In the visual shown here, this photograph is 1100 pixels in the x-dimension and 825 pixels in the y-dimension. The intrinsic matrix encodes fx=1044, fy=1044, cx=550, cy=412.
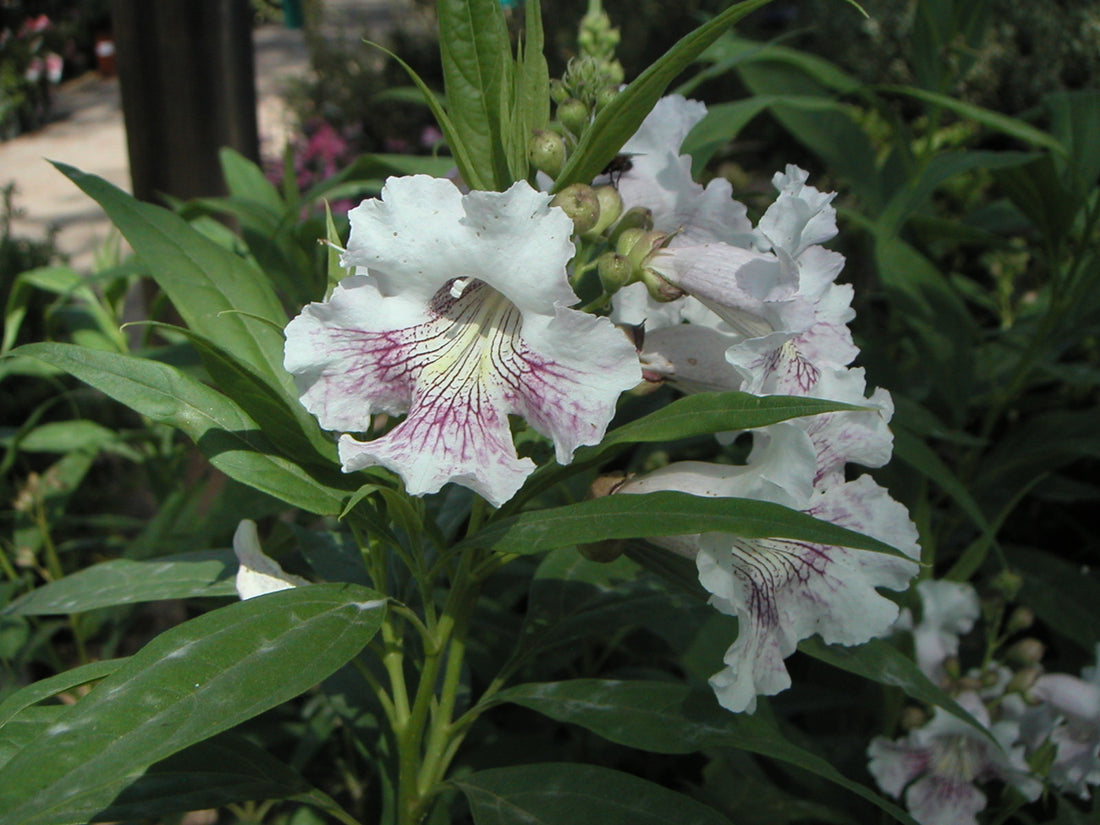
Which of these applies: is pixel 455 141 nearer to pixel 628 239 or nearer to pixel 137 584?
pixel 628 239

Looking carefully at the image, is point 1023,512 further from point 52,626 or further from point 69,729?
point 69,729

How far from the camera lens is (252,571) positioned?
106cm

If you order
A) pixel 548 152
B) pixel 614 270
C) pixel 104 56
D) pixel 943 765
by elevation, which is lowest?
pixel 104 56

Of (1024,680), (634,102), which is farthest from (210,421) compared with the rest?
(1024,680)

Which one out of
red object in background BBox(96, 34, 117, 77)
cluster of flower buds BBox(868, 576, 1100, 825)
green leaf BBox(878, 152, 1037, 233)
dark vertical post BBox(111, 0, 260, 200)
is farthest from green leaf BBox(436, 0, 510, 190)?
red object in background BBox(96, 34, 117, 77)

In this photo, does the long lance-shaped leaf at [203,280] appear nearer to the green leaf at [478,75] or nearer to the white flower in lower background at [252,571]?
the white flower in lower background at [252,571]

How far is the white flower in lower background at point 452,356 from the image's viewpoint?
913 millimetres

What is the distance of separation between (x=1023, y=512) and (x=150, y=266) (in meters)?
2.27

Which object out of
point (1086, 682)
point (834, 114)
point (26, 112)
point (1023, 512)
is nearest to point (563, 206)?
point (1086, 682)

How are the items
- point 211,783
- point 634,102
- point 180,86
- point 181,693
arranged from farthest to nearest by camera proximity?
1. point 180,86
2. point 211,783
3. point 634,102
4. point 181,693

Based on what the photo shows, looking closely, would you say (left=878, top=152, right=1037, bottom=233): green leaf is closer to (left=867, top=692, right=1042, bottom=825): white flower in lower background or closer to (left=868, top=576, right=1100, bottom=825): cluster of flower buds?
(left=868, top=576, right=1100, bottom=825): cluster of flower buds

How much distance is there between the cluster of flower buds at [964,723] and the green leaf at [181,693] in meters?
1.00

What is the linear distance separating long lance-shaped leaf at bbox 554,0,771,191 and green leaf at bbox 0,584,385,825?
469mm

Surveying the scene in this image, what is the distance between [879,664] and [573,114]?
672mm
